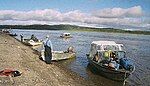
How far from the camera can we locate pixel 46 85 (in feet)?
51.4

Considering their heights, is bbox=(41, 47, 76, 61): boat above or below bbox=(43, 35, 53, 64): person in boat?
below

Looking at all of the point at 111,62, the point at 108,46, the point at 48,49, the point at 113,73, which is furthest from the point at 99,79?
the point at 48,49

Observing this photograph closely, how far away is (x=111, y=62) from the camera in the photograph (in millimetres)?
22438

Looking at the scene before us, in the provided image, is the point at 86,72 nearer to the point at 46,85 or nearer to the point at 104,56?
the point at 104,56

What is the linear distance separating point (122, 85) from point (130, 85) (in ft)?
2.86

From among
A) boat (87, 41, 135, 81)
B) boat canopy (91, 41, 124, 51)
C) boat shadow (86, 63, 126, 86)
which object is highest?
boat canopy (91, 41, 124, 51)

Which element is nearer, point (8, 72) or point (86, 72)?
point (8, 72)

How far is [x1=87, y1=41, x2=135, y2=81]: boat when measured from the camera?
70.8 ft

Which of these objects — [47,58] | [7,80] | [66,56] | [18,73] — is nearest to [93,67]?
[47,58]

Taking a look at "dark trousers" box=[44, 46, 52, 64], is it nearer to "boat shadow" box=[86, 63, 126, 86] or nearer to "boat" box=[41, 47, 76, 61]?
"boat shadow" box=[86, 63, 126, 86]

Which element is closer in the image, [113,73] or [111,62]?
[113,73]

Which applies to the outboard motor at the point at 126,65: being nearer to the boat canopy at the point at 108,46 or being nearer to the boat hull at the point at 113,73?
the boat hull at the point at 113,73

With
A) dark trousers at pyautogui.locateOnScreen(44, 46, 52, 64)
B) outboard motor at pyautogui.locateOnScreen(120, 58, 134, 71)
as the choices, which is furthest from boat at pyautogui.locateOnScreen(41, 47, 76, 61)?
outboard motor at pyautogui.locateOnScreen(120, 58, 134, 71)

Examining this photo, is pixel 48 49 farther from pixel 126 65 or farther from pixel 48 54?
pixel 126 65
